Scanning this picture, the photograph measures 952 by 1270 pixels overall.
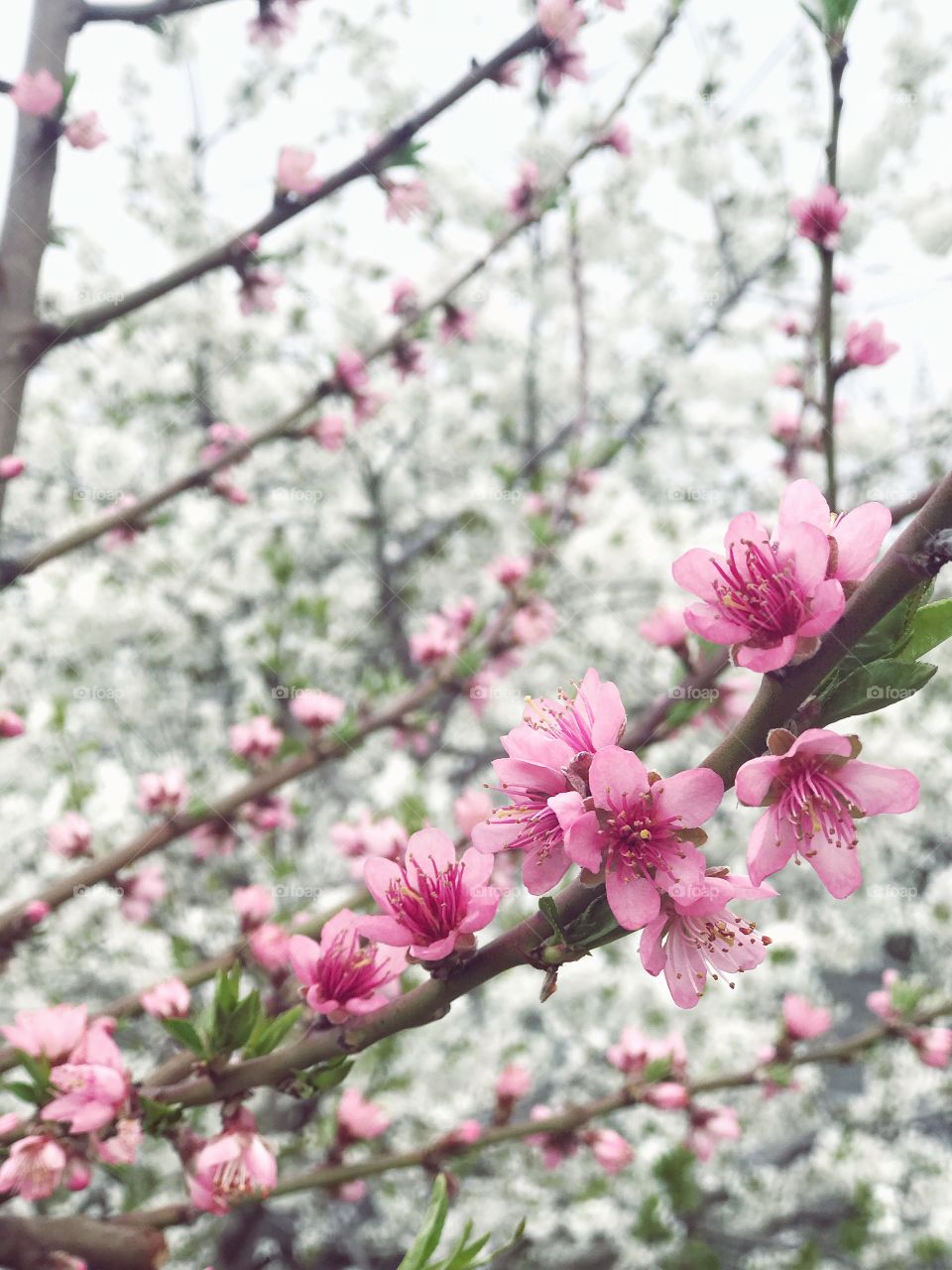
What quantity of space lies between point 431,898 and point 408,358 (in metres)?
2.03

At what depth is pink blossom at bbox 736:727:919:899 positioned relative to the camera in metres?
0.62

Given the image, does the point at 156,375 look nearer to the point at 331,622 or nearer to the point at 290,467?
the point at 290,467

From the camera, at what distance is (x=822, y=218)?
5.44 ft

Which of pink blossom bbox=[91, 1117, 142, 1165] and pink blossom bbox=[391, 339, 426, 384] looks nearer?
pink blossom bbox=[91, 1117, 142, 1165]

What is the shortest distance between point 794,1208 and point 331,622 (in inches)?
155

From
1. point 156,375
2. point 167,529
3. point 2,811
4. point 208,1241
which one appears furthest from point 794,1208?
point 156,375

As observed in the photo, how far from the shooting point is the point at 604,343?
665 cm

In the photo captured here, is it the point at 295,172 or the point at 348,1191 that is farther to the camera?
the point at 295,172

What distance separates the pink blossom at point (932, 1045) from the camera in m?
1.75

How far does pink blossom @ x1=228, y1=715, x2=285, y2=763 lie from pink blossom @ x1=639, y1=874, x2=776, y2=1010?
5.21 ft

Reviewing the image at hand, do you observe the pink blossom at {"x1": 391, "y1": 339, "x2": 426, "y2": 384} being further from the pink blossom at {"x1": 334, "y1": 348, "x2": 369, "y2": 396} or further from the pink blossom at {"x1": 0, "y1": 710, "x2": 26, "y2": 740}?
the pink blossom at {"x1": 0, "y1": 710, "x2": 26, "y2": 740}
